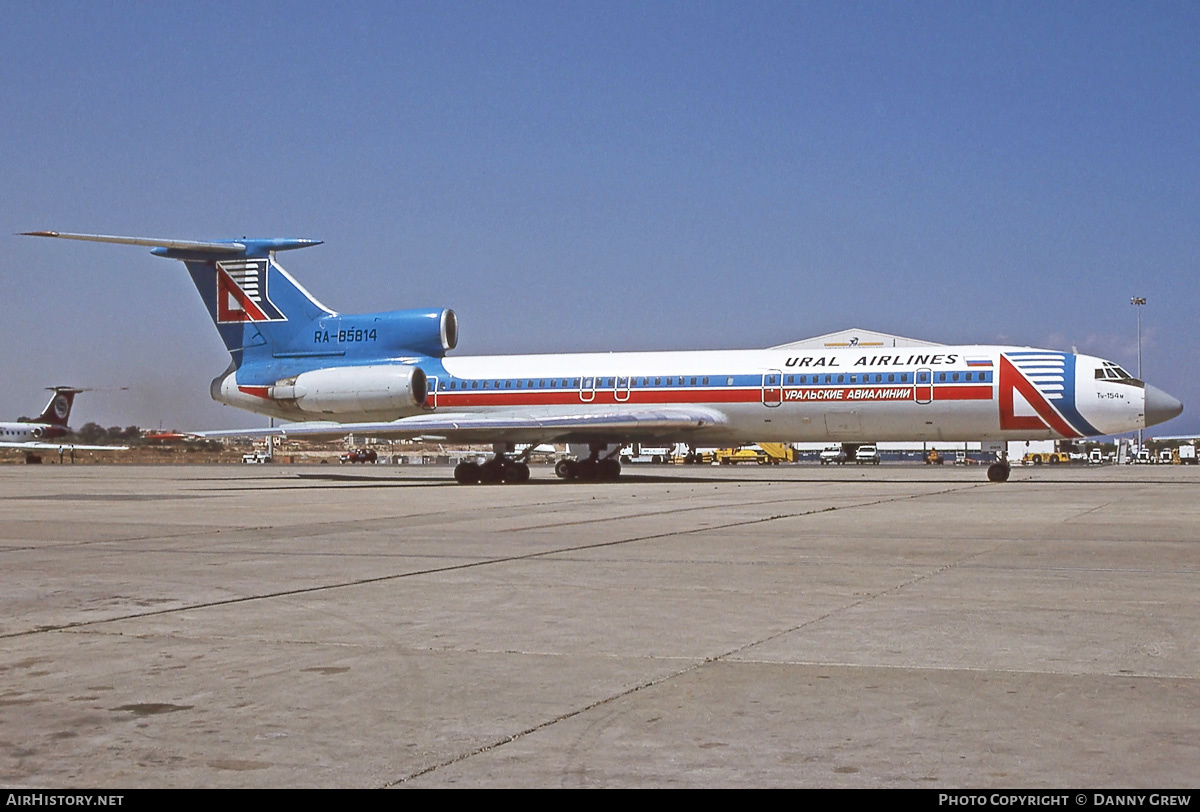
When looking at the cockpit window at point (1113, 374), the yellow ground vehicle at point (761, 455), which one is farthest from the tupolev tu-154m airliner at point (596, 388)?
the yellow ground vehicle at point (761, 455)

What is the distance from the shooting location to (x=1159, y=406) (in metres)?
30.0

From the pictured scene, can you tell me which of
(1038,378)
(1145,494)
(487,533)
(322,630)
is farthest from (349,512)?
(1038,378)

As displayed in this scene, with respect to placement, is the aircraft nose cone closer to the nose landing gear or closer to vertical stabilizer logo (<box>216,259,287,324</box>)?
the nose landing gear

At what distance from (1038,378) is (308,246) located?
833 inches

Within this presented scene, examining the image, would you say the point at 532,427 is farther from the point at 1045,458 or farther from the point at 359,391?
the point at 1045,458

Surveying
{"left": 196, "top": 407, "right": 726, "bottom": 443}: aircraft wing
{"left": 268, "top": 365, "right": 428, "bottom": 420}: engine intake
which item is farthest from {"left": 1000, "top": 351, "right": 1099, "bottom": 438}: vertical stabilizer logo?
{"left": 268, "top": 365, "right": 428, "bottom": 420}: engine intake

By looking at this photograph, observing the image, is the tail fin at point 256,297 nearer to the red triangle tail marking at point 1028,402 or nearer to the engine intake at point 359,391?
the engine intake at point 359,391

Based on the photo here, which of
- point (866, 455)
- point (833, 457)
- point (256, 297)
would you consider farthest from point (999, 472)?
point (833, 457)

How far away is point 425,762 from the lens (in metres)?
4.60

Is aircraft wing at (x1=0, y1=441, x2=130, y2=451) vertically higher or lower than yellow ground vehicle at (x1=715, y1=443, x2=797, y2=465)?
higher

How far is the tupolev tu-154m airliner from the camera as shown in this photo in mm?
30516

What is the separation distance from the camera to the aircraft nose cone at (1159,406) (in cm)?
2998

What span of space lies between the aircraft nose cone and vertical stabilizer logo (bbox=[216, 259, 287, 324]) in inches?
985
